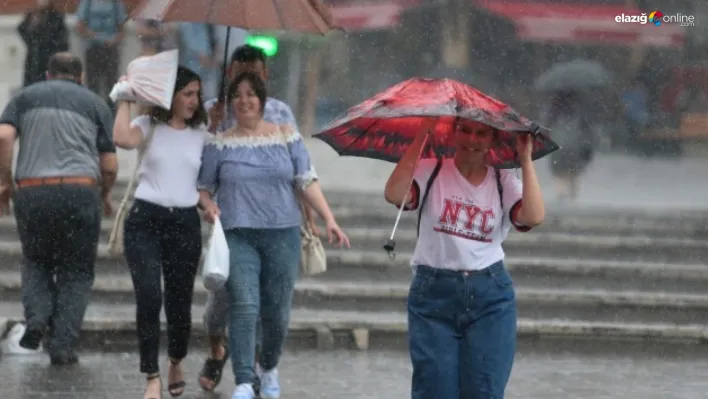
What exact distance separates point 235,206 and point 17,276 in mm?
3598

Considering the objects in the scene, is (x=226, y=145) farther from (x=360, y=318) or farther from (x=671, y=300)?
(x=671, y=300)

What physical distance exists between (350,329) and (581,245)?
2.82 meters

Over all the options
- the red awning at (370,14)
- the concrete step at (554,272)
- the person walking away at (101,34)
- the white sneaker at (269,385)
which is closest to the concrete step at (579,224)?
A: the concrete step at (554,272)

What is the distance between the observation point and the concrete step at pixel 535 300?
38.2 feet

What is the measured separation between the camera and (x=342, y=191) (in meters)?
15.1

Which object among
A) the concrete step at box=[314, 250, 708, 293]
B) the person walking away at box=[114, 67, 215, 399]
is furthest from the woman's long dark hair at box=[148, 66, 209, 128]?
the concrete step at box=[314, 250, 708, 293]

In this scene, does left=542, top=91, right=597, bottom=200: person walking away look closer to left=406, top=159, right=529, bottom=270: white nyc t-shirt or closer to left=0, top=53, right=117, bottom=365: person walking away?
left=0, top=53, right=117, bottom=365: person walking away

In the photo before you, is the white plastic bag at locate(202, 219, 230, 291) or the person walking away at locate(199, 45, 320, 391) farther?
the person walking away at locate(199, 45, 320, 391)

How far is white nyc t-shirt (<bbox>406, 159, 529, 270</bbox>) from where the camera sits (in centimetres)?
673

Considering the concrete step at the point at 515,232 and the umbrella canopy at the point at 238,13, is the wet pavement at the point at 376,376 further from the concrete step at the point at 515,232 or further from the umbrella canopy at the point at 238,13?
the umbrella canopy at the point at 238,13

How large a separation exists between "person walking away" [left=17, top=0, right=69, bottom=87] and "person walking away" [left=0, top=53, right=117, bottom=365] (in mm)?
4022

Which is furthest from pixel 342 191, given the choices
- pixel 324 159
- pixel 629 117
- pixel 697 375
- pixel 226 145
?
pixel 629 117

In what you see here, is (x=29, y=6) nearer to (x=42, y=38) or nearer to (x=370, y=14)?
(x=42, y=38)

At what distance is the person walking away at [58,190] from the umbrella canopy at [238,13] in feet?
4.50
